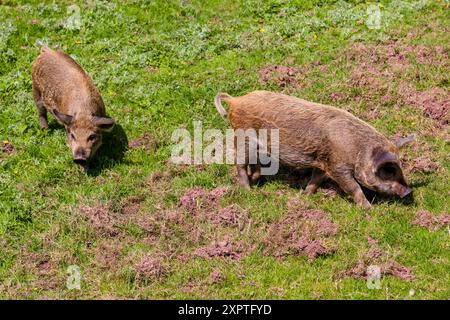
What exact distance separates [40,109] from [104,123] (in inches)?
61.4

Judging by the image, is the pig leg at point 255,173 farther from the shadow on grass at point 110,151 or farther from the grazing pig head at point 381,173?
the shadow on grass at point 110,151

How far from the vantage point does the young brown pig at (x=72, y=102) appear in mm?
9242

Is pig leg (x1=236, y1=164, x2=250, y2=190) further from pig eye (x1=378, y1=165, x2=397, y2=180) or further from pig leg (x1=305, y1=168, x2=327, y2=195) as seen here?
pig eye (x1=378, y1=165, x2=397, y2=180)

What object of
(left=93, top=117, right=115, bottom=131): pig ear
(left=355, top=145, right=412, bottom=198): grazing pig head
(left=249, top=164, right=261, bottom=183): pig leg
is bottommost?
(left=249, top=164, right=261, bottom=183): pig leg

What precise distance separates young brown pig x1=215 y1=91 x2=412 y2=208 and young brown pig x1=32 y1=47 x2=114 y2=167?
1953 millimetres

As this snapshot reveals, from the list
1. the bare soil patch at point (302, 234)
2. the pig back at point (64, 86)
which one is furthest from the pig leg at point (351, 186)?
the pig back at point (64, 86)

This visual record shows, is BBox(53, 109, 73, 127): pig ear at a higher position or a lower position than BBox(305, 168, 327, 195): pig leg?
higher

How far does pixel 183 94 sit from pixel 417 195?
4.06 meters

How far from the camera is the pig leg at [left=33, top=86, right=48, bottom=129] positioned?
1023cm

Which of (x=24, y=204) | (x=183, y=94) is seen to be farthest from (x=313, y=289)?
(x=183, y=94)

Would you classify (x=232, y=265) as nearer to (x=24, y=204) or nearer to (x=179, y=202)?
(x=179, y=202)

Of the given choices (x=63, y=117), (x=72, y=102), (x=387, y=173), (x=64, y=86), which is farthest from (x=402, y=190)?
(x=64, y=86)

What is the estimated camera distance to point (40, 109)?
10.3 meters

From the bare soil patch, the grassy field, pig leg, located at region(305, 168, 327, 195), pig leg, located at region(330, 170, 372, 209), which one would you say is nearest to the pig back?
the grassy field
